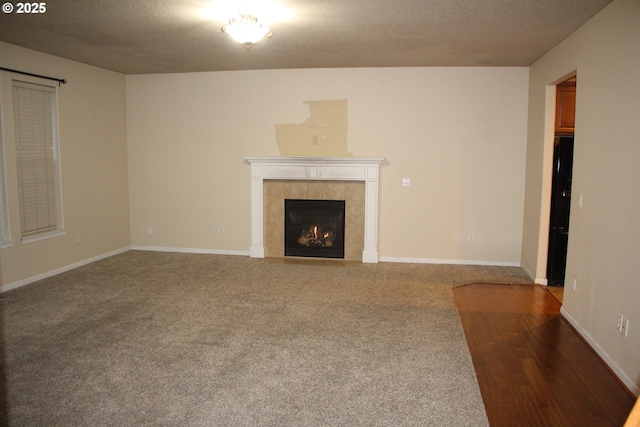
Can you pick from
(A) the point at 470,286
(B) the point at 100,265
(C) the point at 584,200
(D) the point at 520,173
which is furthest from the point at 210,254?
(C) the point at 584,200

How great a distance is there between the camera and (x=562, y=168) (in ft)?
17.0

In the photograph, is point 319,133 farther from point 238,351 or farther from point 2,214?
point 2,214

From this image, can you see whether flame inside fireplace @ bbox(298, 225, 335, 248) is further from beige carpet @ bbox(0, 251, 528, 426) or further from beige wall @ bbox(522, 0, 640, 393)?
beige wall @ bbox(522, 0, 640, 393)

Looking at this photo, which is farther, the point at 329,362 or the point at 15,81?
the point at 15,81

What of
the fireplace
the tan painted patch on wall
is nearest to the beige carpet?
the fireplace

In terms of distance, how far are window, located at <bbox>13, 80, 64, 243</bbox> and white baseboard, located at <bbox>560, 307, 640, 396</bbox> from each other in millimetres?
5511

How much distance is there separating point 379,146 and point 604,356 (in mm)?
3707

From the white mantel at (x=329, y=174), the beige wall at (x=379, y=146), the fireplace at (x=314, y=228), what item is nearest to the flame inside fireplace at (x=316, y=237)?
the fireplace at (x=314, y=228)

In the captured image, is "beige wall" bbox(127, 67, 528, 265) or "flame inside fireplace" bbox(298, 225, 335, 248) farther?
"flame inside fireplace" bbox(298, 225, 335, 248)

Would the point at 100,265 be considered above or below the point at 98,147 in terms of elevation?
below

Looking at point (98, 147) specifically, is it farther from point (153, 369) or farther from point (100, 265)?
point (153, 369)

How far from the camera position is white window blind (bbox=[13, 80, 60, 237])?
513 cm

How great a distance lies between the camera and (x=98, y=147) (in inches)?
247

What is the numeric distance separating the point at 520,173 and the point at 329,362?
4045 mm
